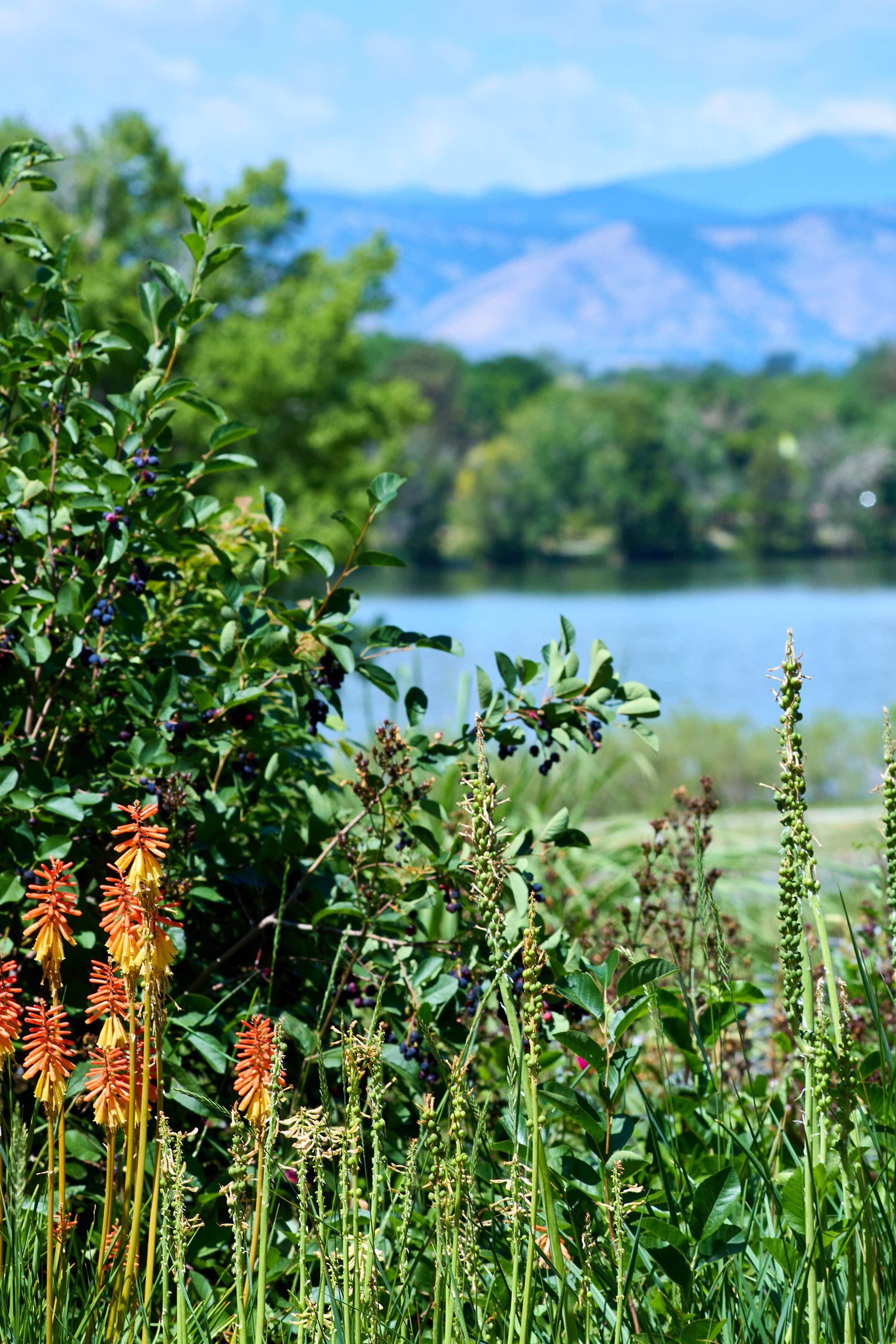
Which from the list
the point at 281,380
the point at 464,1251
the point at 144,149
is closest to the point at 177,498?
the point at 464,1251

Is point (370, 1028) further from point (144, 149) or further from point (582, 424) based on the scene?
point (582, 424)

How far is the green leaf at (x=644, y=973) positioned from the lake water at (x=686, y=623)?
3620 millimetres

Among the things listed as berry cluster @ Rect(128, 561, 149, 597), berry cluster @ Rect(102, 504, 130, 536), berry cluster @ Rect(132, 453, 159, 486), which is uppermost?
berry cluster @ Rect(132, 453, 159, 486)

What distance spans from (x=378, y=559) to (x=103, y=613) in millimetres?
513

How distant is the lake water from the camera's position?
23.6 m

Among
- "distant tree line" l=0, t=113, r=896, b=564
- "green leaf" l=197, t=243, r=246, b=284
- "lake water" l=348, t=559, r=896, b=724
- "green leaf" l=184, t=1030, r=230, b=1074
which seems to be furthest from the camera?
"distant tree line" l=0, t=113, r=896, b=564

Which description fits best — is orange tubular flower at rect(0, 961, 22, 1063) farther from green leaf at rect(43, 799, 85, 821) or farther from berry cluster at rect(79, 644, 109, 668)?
berry cluster at rect(79, 644, 109, 668)

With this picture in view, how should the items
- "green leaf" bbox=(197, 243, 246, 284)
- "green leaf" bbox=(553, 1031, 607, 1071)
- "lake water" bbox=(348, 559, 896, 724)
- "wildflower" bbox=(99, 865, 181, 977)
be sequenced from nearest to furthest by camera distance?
"wildflower" bbox=(99, 865, 181, 977) < "green leaf" bbox=(553, 1031, 607, 1071) < "green leaf" bbox=(197, 243, 246, 284) < "lake water" bbox=(348, 559, 896, 724)

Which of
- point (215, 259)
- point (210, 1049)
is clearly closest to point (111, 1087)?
point (210, 1049)

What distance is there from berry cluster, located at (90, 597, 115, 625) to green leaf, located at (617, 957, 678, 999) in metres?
1.23

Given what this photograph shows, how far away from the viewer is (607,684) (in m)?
2.35

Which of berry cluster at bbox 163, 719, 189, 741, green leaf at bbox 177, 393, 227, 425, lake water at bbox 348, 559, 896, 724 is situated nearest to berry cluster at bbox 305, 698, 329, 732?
berry cluster at bbox 163, 719, 189, 741

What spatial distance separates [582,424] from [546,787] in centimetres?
7255

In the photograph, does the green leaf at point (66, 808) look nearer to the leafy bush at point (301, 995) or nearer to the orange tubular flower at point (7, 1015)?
the leafy bush at point (301, 995)
